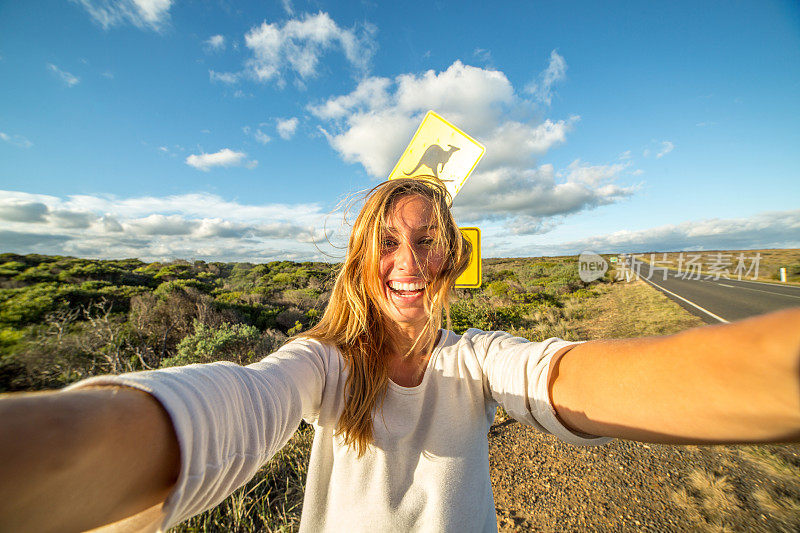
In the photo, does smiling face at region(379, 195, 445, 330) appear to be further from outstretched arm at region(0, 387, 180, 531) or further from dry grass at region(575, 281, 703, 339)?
dry grass at region(575, 281, 703, 339)

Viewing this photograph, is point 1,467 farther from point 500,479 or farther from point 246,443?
point 500,479

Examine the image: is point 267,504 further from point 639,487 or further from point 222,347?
point 639,487

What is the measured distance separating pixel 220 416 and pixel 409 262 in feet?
3.40

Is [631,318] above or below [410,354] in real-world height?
below

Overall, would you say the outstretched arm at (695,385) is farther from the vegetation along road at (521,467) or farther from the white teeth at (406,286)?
the vegetation along road at (521,467)

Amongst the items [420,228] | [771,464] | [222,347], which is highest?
[420,228]

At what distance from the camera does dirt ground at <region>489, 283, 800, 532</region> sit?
241cm

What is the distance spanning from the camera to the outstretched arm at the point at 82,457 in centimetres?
43

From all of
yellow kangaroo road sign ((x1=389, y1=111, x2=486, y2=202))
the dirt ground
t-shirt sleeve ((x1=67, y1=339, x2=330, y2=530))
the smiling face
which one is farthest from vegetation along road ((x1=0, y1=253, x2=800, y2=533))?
t-shirt sleeve ((x1=67, y1=339, x2=330, y2=530))

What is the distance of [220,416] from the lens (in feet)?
2.35

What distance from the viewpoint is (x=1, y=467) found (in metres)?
0.42

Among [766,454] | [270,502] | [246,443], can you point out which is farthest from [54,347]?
[766,454]

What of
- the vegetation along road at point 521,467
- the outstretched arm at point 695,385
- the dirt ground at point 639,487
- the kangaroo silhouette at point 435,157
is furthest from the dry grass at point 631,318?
the outstretched arm at point 695,385

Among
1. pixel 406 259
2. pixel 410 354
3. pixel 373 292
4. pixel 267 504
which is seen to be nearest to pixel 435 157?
pixel 406 259
